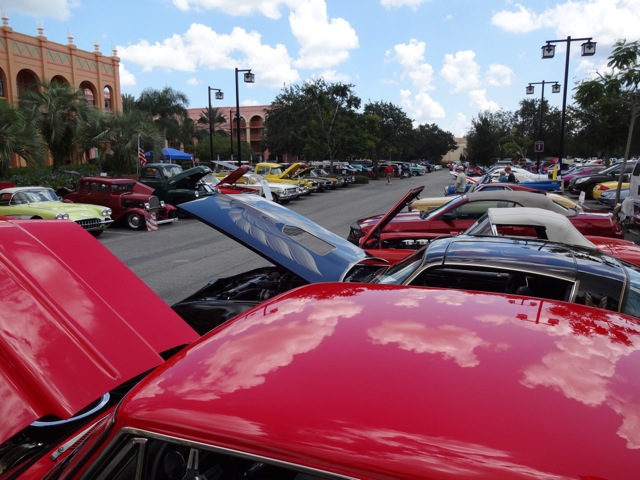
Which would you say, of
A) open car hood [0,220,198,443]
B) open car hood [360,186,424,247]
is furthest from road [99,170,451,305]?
open car hood [0,220,198,443]

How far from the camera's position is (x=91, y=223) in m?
13.5

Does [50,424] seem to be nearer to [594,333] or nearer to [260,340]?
[260,340]

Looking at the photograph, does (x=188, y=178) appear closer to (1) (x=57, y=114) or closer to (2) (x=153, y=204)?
(2) (x=153, y=204)

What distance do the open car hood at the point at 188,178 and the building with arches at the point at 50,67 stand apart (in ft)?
44.7

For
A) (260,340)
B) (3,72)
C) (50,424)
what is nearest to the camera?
(260,340)

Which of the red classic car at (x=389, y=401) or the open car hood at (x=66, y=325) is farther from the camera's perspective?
the open car hood at (x=66, y=325)

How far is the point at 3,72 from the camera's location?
3219 cm

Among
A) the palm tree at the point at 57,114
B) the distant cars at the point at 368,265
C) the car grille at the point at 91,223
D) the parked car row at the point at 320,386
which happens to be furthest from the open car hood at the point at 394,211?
the palm tree at the point at 57,114

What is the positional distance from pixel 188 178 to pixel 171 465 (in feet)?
59.2

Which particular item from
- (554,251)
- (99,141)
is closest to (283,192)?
(99,141)

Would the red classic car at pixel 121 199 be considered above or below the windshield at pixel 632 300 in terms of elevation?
below

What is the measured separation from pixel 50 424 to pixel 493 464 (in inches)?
81.5

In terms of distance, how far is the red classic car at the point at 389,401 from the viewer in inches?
46.4

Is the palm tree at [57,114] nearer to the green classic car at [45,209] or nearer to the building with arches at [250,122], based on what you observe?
the green classic car at [45,209]
